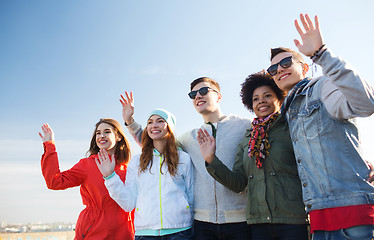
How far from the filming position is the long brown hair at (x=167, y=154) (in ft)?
14.3

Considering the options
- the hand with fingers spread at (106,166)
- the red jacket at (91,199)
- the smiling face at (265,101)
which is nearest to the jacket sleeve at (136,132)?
the red jacket at (91,199)

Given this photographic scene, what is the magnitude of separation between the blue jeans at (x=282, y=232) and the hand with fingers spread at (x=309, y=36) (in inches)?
72.8

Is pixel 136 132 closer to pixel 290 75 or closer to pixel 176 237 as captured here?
pixel 176 237

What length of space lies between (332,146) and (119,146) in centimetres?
395

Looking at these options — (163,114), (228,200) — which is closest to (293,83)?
(228,200)

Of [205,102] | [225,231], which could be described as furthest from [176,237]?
[205,102]

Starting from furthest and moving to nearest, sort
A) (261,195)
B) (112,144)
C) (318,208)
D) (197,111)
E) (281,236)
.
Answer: (112,144), (197,111), (261,195), (281,236), (318,208)

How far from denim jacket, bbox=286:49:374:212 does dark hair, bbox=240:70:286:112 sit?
1.28 metres

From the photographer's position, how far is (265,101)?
4254 mm

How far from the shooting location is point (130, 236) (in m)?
4.95

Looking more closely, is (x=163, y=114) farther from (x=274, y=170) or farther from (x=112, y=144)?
(x=274, y=170)

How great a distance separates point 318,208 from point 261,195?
825mm

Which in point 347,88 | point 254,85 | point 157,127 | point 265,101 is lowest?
point 347,88

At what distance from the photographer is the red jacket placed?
190 inches
